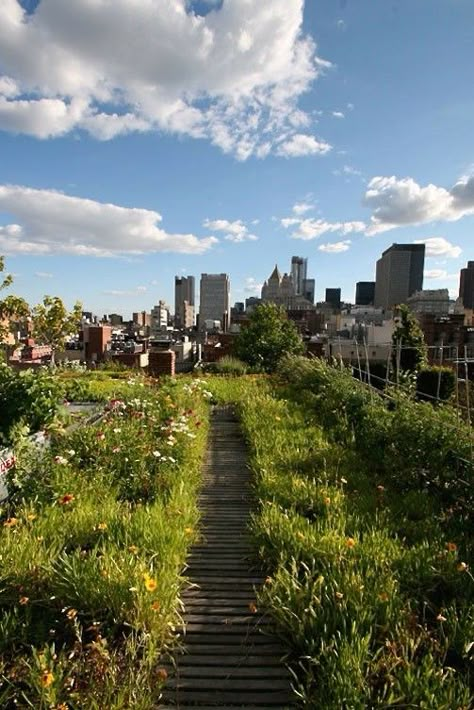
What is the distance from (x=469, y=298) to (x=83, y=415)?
406 ft

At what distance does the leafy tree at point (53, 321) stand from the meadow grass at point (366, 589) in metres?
17.3

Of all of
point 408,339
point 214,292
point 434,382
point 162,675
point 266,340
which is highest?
point 214,292

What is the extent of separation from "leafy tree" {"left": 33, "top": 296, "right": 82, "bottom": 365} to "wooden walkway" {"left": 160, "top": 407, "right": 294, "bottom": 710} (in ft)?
57.2

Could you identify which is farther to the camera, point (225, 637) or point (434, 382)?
point (434, 382)

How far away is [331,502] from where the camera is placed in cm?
359

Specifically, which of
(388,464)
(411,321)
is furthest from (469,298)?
(388,464)

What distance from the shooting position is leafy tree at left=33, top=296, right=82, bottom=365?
19.3 meters

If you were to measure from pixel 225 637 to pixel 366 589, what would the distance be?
0.80m

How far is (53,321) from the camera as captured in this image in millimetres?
19375

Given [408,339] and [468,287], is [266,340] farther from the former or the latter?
[468,287]

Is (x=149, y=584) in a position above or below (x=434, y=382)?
above

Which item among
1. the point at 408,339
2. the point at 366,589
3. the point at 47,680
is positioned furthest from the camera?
the point at 408,339

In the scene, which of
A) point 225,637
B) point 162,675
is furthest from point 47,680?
point 225,637

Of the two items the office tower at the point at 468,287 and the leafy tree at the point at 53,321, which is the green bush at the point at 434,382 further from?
the office tower at the point at 468,287
